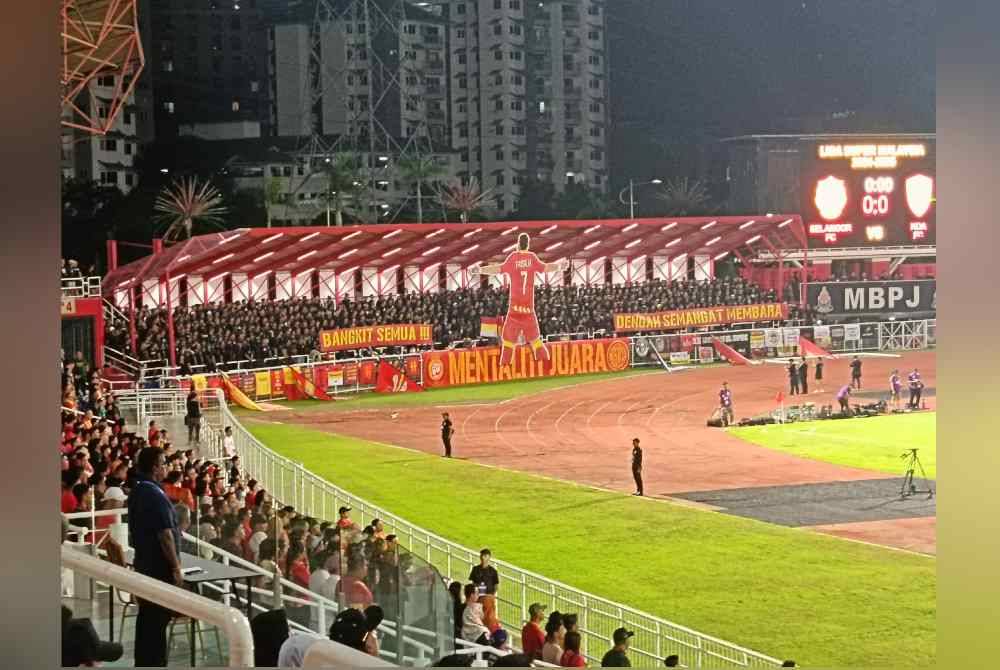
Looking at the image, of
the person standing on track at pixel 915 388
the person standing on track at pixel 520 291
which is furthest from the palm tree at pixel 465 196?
the person standing on track at pixel 915 388

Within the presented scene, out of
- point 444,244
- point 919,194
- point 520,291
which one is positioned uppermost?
point 919,194

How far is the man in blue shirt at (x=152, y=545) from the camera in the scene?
5.42 meters

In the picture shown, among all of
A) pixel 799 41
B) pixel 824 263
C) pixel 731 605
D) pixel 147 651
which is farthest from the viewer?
pixel 824 263

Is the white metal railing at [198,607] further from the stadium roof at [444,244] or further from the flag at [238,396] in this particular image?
the stadium roof at [444,244]

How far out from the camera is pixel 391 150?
8.78 m

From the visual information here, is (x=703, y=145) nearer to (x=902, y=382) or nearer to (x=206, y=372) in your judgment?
(x=902, y=382)

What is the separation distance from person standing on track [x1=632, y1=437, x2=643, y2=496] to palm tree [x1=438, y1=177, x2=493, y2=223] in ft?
5.55

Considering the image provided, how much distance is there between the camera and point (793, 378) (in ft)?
29.2

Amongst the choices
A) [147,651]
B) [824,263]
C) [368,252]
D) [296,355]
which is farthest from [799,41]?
[147,651]

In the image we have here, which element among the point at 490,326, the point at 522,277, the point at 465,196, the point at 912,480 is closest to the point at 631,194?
the point at 522,277

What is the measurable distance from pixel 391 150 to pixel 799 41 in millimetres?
2493

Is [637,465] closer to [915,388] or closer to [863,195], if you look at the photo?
[915,388]

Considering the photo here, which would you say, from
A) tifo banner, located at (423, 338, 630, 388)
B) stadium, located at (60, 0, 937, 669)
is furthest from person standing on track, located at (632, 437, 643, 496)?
Result: tifo banner, located at (423, 338, 630, 388)

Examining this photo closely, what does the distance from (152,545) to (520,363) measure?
138 inches
